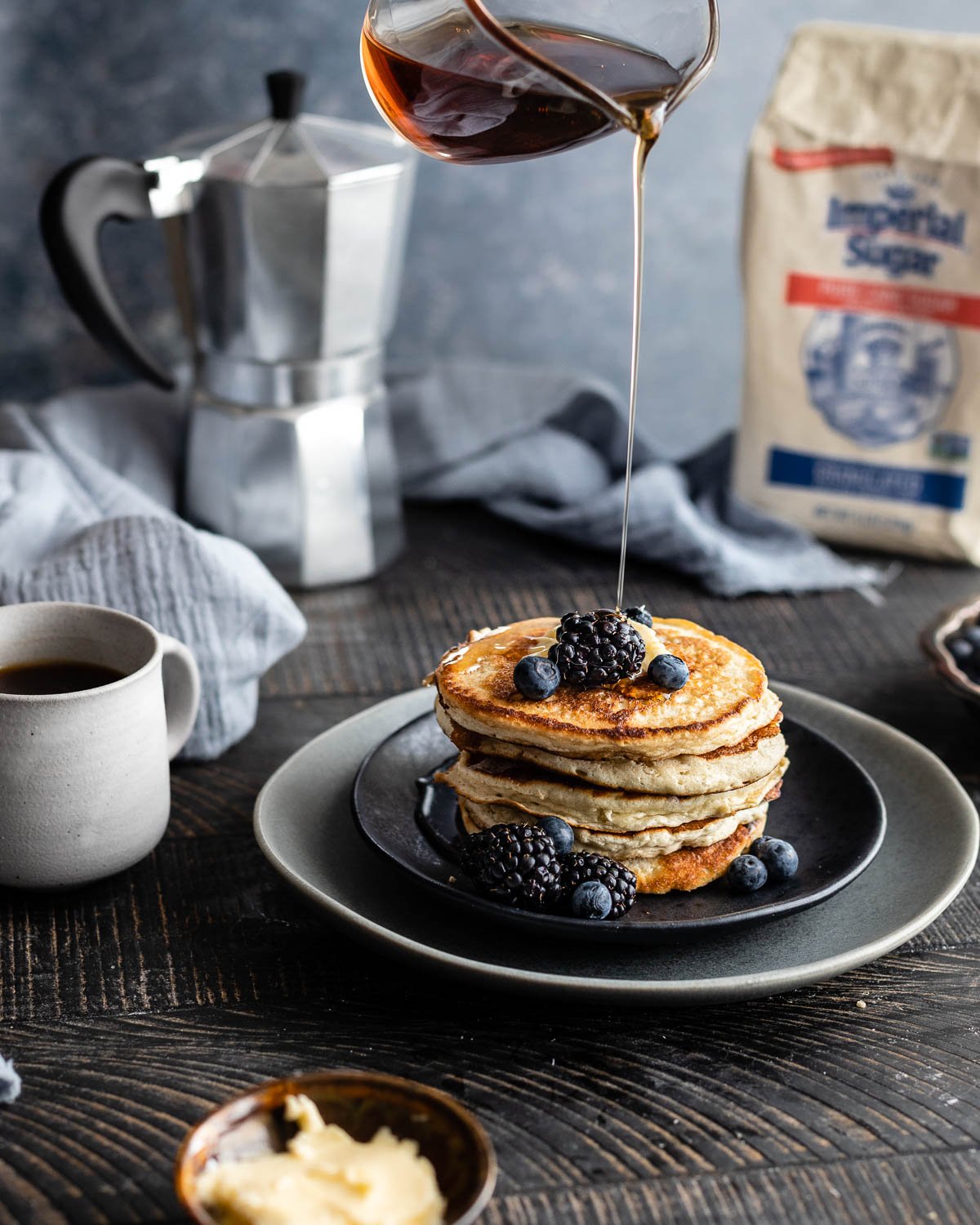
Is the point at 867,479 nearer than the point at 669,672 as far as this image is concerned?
No

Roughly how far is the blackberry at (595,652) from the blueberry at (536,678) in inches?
0.5

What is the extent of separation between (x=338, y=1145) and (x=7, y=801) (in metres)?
0.41

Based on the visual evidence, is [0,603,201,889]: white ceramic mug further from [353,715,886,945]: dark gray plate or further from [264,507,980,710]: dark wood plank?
[264,507,980,710]: dark wood plank

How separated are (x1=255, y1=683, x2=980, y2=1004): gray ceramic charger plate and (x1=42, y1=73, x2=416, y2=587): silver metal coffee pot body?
0.52 metres

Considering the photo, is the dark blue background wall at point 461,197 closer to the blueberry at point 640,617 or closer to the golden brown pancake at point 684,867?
the blueberry at point 640,617

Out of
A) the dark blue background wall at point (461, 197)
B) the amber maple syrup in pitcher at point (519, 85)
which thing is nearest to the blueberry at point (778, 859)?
the amber maple syrup in pitcher at point (519, 85)

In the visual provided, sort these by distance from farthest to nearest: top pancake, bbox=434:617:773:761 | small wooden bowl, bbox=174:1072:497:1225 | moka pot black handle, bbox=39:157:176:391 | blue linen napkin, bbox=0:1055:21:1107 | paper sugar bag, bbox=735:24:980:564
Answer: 1. paper sugar bag, bbox=735:24:980:564
2. moka pot black handle, bbox=39:157:176:391
3. top pancake, bbox=434:617:773:761
4. blue linen napkin, bbox=0:1055:21:1107
5. small wooden bowl, bbox=174:1072:497:1225

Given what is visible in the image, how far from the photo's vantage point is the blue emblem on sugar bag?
180 centimetres

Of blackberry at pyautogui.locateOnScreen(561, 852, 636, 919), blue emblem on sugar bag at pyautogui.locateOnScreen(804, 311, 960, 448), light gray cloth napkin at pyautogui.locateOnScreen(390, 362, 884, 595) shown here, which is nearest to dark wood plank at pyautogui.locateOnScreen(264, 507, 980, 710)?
light gray cloth napkin at pyautogui.locateOnScreen(390, 362, 884, 595)

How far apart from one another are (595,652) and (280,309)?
2.52 ft

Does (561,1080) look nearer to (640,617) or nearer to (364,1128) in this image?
(364,1128)

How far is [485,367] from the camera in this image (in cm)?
204

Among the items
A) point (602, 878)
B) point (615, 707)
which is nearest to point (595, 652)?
point (615, 707)

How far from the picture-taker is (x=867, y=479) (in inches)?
73.8
